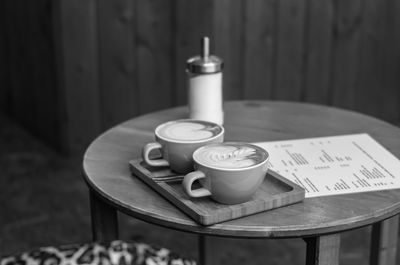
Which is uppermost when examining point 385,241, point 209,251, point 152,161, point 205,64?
point 205,64

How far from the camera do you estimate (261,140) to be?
4.79 feet

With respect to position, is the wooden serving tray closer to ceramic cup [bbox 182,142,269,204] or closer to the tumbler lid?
ceramic cup [bbox 182,142,269,204]

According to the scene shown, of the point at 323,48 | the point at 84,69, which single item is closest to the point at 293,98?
the point at 323,48

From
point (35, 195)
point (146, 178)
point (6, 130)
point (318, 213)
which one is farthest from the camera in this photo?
point (6, 130)

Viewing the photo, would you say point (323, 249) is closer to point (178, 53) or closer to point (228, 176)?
point (228, 176)

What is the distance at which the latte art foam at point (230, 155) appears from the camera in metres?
1.11

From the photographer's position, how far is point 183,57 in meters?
2.74

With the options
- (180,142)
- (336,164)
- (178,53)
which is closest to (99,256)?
(180,142)

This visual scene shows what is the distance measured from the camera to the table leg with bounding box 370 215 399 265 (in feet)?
5.04

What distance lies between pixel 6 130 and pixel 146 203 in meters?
2.28

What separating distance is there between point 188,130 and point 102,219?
0.72ft

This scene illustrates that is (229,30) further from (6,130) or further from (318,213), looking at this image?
(318,213)

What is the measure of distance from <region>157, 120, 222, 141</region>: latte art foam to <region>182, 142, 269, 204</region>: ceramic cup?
0.34ft

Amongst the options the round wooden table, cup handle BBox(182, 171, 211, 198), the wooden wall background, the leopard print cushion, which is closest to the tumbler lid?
the round wooden table
